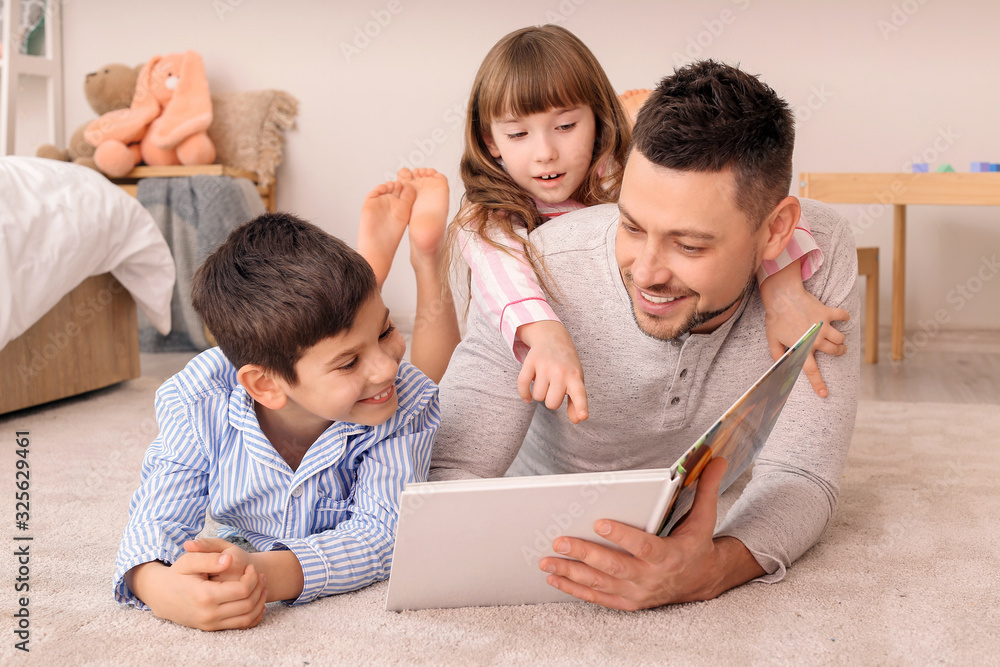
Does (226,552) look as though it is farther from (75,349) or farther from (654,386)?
(75,349)

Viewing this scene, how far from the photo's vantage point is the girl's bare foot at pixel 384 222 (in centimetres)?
148

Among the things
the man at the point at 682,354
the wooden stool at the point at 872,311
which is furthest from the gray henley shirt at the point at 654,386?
the wooden stool at the point at 872,311

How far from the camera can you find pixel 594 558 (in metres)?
0.82

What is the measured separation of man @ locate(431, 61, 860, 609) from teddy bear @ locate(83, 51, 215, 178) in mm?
2041

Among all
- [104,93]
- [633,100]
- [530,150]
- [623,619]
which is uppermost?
[104,93]

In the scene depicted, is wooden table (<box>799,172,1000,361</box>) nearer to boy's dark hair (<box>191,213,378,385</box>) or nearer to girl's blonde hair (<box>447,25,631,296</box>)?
girl's blonde hair (<box>447,25,631,296</box>)

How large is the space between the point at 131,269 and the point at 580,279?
1.40 metres

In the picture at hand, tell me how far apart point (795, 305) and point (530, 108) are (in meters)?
0.54

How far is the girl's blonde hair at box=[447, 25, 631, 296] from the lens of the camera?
132 centimetres

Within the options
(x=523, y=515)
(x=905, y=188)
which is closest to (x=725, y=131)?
(x=523, y=515)

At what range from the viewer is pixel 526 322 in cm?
98

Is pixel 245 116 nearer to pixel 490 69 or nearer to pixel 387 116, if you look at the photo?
pixel 387 116

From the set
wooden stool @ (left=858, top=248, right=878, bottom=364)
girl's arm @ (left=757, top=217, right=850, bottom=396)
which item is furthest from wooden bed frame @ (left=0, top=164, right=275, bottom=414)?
wooden stool @ (left=858, top=248, right=878, bottom=364)

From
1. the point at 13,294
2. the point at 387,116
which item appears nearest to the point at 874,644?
the point at 13,294
